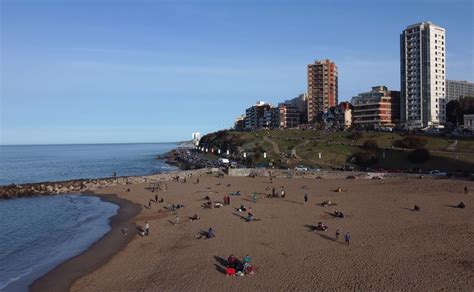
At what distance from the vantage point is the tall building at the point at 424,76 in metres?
112

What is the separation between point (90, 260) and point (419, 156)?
170 ft

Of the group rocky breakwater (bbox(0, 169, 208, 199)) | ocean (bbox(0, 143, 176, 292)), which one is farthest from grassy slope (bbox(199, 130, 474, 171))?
ocean (bbox(0, 143, 176, 292))

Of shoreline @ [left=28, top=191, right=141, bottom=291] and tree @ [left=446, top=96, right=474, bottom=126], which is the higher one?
tree @ [left=446, top=96, right=474, bottom=126]

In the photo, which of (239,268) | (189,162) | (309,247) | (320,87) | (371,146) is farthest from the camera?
(320,87)

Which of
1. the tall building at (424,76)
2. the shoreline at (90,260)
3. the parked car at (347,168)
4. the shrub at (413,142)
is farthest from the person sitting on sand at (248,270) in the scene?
the tall building at (424,76)

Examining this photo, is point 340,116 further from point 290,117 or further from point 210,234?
point 210,234

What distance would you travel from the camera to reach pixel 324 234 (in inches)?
1147

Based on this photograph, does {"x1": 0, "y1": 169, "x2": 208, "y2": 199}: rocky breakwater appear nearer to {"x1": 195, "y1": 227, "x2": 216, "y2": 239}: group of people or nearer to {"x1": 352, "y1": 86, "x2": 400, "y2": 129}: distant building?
{"x1": 195, "y1": 227, "x2": 216, "y2": 239}: group of people

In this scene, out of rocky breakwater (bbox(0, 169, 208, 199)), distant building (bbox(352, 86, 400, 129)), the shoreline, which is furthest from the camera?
distant building (bbox(352, 86, 400, 129))

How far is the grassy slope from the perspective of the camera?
61819 millimetres

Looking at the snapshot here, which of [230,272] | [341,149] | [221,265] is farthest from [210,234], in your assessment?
[341,149]

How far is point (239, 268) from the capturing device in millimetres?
22094

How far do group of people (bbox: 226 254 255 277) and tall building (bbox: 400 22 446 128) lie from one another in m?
100

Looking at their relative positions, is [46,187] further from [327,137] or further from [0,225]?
[327,137]
